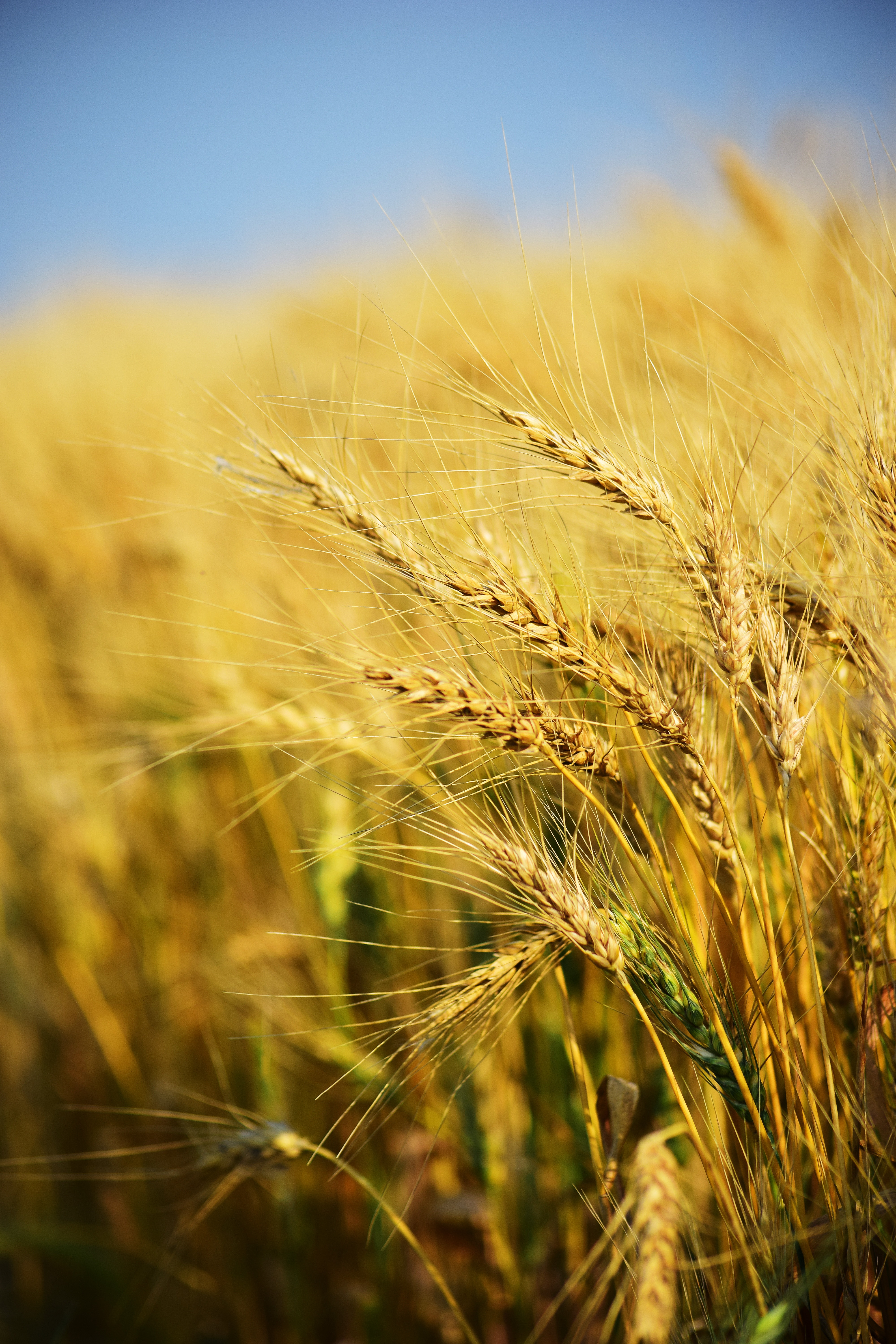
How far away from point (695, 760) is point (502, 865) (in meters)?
0.21

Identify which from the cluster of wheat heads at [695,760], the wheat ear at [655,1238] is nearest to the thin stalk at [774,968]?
the cluster of wheat heads at [695,760]

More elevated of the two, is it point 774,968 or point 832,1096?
point 774,968

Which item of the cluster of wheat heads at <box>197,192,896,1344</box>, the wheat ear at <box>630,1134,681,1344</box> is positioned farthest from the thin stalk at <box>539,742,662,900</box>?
the wheat ear at <box>630,1134,681,1344</box>

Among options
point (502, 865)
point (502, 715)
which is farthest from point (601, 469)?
point (502, 865)

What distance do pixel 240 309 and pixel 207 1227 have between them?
7.19 m

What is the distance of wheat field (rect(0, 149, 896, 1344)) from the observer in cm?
70

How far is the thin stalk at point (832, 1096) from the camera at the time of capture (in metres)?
0.61

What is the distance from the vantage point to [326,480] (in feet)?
2.54

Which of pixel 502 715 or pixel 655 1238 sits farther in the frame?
pixel 502 715

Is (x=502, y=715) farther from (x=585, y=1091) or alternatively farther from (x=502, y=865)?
(x=585, y=1091)

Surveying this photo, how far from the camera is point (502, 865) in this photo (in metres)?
0.73

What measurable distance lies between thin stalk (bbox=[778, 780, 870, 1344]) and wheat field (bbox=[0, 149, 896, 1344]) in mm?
16

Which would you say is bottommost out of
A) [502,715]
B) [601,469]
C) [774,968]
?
[774,968]

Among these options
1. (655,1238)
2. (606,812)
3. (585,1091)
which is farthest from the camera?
(585,1091)
